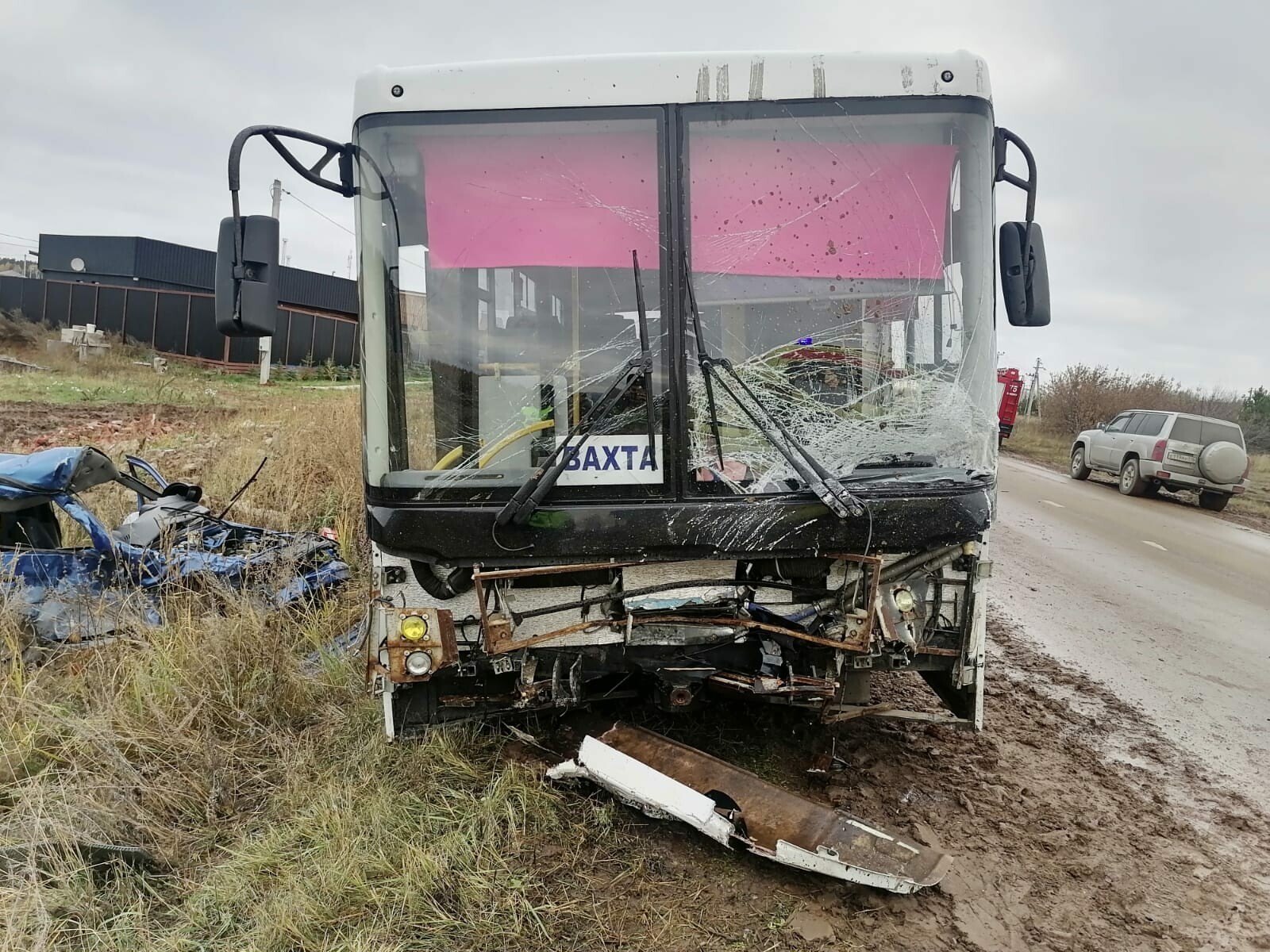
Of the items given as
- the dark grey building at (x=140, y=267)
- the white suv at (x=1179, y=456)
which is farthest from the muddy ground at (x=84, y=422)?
the dark grey building at (x=140, y=267)

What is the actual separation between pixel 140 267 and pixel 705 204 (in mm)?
40536

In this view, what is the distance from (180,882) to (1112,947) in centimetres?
313

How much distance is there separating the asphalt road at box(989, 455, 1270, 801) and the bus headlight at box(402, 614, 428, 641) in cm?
365

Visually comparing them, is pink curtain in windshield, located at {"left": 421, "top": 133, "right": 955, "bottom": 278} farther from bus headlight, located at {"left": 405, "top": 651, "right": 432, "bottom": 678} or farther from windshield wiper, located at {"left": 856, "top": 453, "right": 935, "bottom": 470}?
bus headlight, located at {"left": 405, "top": 651, "right": 432, "bottom": 678}

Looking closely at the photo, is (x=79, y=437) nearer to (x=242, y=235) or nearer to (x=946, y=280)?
(x=242, y=235)

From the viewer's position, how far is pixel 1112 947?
2631 mm

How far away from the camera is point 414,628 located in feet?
10.5

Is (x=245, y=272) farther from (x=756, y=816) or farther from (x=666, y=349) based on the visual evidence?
(x=756, y=816)

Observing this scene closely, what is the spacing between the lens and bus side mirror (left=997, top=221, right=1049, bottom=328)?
135 inches

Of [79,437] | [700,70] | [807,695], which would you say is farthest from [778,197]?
[79,437]

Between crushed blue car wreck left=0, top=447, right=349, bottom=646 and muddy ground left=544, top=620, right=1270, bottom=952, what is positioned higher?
crushed blue car wreck left=0, top=447, right=349, bottom=646

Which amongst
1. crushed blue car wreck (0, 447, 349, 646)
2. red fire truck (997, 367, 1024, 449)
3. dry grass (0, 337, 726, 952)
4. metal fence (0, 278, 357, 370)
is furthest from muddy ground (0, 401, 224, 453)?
red fire truck (997, 367, 1024, 449)

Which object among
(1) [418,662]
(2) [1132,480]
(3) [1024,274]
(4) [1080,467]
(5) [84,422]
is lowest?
(1) [418,662]

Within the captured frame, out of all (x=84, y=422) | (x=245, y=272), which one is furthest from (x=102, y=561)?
(x=84, y=422)
